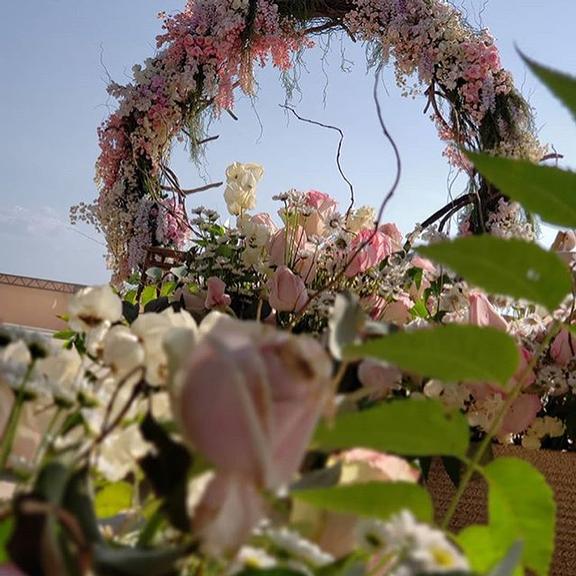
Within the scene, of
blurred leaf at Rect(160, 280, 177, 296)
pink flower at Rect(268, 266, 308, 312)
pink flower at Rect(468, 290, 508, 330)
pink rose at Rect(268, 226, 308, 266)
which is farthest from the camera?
blurred leaf at Rect(160, 280, 177, 296)

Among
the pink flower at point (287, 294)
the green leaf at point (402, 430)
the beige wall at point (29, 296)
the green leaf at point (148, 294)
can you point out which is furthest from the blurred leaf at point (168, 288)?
the beige wall at point (29, 296)

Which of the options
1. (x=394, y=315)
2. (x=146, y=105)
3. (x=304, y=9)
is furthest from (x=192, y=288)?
(x=304, y=9)

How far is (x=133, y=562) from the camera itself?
12cm

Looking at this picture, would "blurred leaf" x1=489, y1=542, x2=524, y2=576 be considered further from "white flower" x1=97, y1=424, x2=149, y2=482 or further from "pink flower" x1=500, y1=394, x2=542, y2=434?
"pink flower" x1=500, y1=394, x2=542, y2=434

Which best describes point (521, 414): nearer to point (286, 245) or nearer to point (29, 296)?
point (286, 245)

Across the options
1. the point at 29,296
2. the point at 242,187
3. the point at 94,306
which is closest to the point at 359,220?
the point at 242,187

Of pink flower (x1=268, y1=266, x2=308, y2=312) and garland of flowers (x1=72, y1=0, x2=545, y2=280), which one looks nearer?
pink flower (x1=268, y1=266, x2=308, y2=312)

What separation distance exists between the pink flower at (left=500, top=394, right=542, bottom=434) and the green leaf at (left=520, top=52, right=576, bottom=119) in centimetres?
54

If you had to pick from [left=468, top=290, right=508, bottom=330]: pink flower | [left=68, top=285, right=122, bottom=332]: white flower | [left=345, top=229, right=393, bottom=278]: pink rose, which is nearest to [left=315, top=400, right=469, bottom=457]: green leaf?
[left=68, top=285, right=122, bottom=332]: white flower

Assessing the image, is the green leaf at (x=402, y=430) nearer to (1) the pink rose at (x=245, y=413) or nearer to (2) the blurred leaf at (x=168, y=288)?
(1) the pink rose at (x=245, y=413)

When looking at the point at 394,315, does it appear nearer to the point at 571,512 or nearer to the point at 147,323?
the point at 571,512

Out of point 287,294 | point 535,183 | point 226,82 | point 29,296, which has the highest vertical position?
point 226,82

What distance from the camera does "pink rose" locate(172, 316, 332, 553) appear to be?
0.39 feet

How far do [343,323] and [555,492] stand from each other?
24.3 inches
